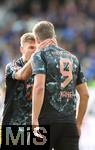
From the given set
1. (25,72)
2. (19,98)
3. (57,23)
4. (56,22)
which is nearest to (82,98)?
(25,72)

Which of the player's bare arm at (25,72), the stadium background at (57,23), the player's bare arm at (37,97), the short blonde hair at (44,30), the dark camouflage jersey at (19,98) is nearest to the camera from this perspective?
the player's bare arm at (37,97)

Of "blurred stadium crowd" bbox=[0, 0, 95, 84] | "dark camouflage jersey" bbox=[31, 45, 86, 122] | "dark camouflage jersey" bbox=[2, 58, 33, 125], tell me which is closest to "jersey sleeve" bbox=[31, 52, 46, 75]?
"dark camouflage jersey" bbox=[31, 45, 86, 122]

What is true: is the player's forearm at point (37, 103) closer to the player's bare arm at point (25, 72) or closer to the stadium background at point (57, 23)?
the player's bare arm at point (25, 72)

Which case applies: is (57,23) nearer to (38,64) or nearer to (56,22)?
(56,22)

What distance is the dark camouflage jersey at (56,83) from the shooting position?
360 inches

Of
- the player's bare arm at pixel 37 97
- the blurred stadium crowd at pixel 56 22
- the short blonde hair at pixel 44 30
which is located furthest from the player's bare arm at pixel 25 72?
the blurred stadium crowd at pixel 56 22

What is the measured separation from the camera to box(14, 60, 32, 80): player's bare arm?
9.55m

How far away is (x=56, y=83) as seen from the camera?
9.19 m

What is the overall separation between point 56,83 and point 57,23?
37.8 feet

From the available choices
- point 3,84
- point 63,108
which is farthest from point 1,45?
point 63,108

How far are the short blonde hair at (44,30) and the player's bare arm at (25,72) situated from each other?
0.43 metres

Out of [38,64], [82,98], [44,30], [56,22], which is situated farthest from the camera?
[56,22]

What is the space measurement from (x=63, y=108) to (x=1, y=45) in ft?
35.1

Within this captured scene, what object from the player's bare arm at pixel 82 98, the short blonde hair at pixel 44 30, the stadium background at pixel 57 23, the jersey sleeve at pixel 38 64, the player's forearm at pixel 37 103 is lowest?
the player's forearm at pixel 37 103
